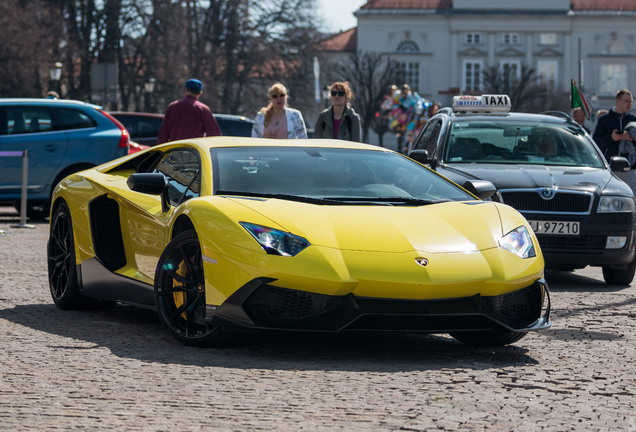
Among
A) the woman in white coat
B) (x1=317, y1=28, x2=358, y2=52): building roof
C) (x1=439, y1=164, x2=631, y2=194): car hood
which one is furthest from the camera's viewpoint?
(x1=317, y1=28, x2=358, y2=52): building roof

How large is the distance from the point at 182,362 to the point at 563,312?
11.1 ft

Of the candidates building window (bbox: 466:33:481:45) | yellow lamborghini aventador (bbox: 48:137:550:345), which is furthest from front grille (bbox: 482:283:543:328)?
building window (bbox: 466:33:481:45)

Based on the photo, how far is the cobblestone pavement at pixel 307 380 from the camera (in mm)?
4637

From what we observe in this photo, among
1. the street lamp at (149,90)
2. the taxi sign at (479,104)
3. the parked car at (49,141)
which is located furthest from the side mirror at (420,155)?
the street lamp at (149,90)

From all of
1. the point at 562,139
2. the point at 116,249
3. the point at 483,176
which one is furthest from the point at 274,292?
the point at 562,139

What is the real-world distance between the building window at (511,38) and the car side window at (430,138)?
3369 inches

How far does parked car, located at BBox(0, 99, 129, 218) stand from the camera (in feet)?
57.1

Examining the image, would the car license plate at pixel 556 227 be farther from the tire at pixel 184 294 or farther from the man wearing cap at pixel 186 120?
the tire at pixel 184 294

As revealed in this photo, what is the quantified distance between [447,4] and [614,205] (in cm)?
8768

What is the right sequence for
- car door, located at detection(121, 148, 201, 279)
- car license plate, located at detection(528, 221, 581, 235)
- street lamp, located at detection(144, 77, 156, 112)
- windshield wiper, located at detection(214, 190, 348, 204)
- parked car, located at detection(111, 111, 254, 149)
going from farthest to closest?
street lamp, located at detection(144, 77, 156, 112) → parked car, located at detection(111, 111, 254, 149) → car license plate, located at detection(528, 221, 581, 235) → car door, located at detection(121, 148, 201, 279) → windshield wiper, located at detection(214, 190, 348, 204)

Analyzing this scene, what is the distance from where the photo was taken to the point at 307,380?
215 inches

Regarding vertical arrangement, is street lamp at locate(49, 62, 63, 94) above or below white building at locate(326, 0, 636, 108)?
below

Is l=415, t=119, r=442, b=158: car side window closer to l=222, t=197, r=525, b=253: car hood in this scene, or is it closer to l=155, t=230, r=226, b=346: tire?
l=222, t=197, r=525, b=253: car hood

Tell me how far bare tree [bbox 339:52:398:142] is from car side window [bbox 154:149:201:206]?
69.6 metres
